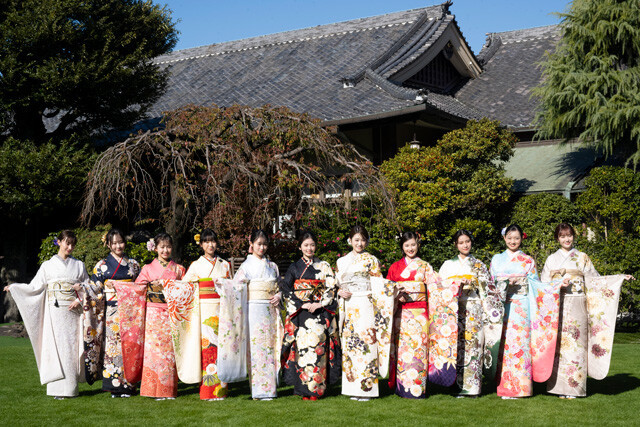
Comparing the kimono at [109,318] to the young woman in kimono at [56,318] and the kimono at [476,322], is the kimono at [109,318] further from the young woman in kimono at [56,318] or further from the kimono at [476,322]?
the kimono at [476,322]

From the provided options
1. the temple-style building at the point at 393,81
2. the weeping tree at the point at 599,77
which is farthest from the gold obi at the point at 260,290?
the weeping tree at the point at 599,77

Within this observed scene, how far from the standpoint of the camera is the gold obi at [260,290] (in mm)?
6586

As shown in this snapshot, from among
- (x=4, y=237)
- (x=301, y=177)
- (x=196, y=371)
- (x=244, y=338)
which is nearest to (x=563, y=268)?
(x=244, y=338)

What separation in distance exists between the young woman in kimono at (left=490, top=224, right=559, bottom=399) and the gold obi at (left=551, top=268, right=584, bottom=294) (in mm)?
173

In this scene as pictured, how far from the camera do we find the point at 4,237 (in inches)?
557

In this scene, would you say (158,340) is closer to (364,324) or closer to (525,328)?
(364,324)

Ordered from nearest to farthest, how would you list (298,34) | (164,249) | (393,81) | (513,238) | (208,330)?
(208,330) → (513,238) → (164,249) → (393,81) → (298,34)

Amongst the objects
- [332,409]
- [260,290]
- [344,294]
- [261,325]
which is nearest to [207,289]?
[260,290]

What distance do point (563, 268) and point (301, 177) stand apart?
477cm

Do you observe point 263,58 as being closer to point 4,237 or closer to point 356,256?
point 4,237

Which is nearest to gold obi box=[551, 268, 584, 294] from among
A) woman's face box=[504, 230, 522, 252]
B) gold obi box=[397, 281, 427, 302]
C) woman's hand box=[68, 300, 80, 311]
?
woman's face box=[504, 230, 522, 252]

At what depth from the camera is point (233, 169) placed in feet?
32.1

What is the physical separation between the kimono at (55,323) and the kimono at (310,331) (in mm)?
2126

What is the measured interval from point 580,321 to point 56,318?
16.8ft
